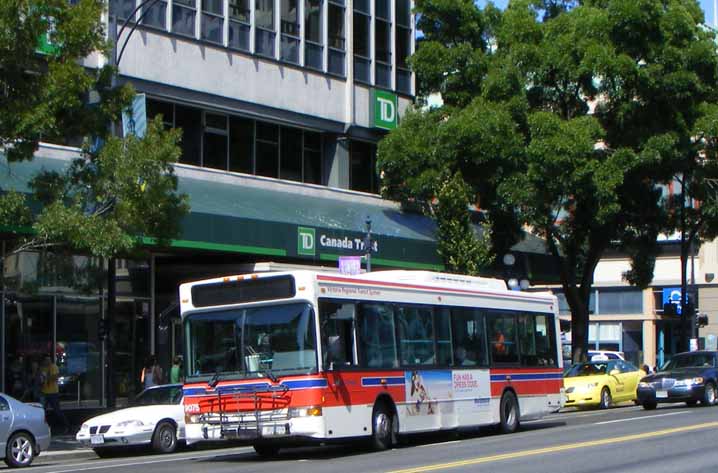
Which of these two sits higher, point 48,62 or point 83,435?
point 48,62

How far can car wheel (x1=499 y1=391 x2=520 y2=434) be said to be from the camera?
23609 mm

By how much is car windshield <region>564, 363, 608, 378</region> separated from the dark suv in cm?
416

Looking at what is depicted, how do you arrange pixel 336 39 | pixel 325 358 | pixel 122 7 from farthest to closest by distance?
pixel 336 39 → pixel 122 7 → pixel 325 358

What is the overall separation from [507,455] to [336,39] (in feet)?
72.0

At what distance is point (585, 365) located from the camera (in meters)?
35.0

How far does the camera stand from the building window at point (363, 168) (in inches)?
1538

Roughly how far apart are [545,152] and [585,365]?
652 centimetres

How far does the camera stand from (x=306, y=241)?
32031mm

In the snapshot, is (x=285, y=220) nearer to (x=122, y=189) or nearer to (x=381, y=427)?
(x=122, y=189)

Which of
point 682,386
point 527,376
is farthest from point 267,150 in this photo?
point 682,386

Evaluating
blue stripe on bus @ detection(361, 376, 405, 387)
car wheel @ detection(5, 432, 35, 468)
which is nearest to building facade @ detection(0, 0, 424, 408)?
car wheel @ detection(5, 432, 35, 468)

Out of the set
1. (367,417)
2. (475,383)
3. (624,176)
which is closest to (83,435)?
(367,417)

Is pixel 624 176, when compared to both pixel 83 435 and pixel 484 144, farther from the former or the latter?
pixel 83 435

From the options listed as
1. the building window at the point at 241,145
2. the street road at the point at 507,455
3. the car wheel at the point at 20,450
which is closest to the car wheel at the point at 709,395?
the street road at the point at 507,455
